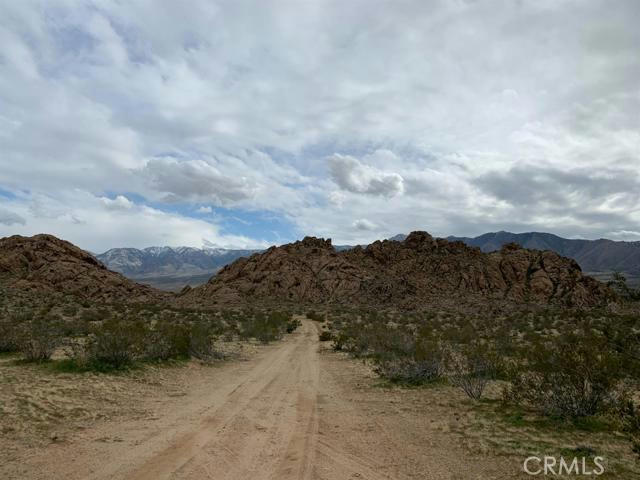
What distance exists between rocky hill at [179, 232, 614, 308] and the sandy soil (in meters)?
52.1

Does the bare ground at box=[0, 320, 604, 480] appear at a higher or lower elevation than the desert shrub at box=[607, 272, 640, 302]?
lower

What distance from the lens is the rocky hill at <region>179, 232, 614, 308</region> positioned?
67688mm

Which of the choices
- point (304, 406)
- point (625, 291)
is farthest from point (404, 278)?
point (304, 406)

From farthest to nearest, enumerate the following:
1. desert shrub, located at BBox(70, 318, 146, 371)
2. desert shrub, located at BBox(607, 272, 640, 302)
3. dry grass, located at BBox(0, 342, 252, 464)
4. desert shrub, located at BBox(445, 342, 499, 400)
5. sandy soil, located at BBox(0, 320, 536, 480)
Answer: desert shrub, located at BBox(607, 272, 640, 302) < desert shrub, located at BBox(70, 318, 146, 371) < desert shrub, located at BBox(445, 342, 499, 400) < dry grass, located at BBox(0, 342, 252, 464) < sandy soil, located at BBox(0, 320, 536, 480)

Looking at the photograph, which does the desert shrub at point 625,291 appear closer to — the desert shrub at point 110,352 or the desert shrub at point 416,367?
the desert shrub at point 416,367

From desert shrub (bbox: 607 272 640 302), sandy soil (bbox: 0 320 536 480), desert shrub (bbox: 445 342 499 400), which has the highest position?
desert shrub (bbox: 607 272 640 302)

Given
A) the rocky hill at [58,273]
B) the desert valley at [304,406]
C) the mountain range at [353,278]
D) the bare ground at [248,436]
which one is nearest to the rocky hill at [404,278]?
the mountain range at [353,278]

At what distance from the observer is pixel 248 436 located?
829 centimetres

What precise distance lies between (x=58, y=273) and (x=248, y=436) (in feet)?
212

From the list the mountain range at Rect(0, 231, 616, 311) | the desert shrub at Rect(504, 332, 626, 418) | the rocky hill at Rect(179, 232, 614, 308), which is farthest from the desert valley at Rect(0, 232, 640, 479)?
the rocky hill at Rect(179, 232, 614, 308)

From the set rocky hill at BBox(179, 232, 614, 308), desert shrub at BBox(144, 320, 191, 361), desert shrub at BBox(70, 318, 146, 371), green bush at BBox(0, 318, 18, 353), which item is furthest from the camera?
rocky hill at BBox(179, 232, 614, 308)

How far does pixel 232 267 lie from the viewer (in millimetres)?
83250

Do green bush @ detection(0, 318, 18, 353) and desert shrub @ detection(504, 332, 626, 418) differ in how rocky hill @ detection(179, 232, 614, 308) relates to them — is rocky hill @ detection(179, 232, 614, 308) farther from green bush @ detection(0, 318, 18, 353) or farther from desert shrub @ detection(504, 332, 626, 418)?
desert shrub @ detection(504, 332, 626, 418)

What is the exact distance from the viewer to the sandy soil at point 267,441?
21.7 feet
